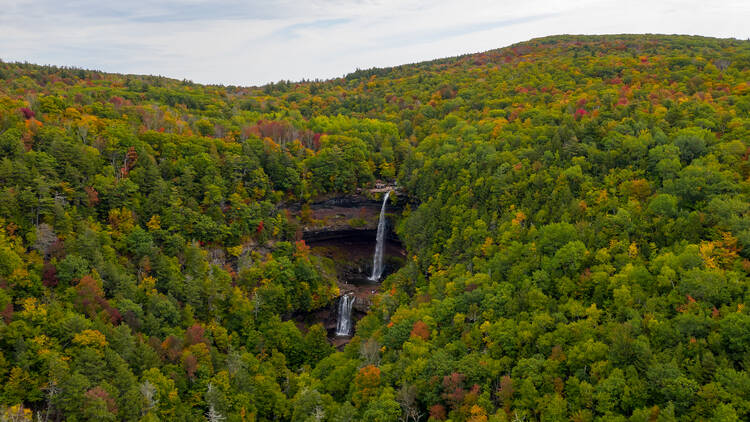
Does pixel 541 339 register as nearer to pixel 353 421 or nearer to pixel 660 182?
pixel 353 421

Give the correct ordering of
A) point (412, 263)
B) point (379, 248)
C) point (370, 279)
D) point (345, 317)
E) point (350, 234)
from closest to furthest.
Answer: point (412, 263), point (345, 317), point (370, 279), point (379, 248), point (350, 234)

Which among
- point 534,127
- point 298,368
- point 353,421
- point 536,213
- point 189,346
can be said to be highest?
point 534,127

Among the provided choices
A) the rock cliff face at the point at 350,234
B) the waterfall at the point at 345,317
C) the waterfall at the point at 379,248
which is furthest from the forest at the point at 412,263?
the waterfall at the point at 379,248

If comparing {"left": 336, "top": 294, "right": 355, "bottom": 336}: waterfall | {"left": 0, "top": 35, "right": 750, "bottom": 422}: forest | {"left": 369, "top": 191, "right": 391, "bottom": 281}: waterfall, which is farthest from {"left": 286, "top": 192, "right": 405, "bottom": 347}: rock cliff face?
{"left": 336, "top": 294, "right": 355, "bottom": 336}: waterfall

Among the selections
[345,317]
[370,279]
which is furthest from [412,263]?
[370,279]

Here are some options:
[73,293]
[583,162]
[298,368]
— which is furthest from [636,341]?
[73,293]

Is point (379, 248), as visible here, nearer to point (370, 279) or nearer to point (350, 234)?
point (350, 234)

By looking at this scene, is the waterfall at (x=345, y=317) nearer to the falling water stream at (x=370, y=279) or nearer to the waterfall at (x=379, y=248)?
the falling water stream at (x=370, y=279)
